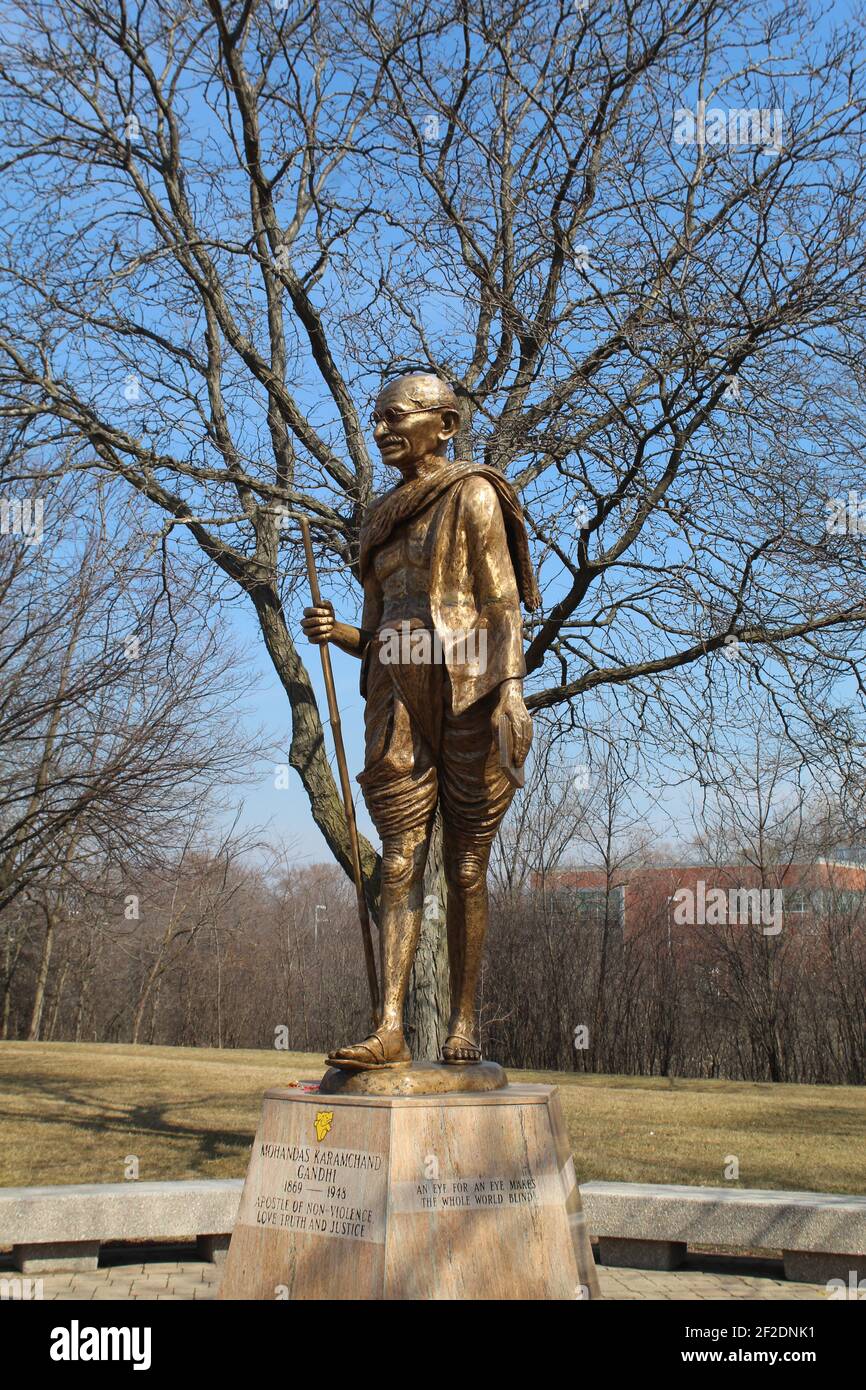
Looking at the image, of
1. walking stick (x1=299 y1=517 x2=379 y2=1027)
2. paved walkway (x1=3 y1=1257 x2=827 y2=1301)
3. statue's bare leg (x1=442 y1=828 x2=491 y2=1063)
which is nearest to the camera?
walking stick (x1=299 y1=517 x2=379 y2=1027)

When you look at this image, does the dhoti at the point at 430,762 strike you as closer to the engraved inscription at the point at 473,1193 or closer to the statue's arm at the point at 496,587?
the statue's arm at the point at 496,587

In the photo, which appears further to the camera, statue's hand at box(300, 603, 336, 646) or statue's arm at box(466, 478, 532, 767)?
statue's hand at box(300, 603, 336, 646)

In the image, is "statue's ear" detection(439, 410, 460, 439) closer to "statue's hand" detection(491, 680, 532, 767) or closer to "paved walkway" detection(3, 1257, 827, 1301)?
"statue's hand" detection(491, 680, 532, 767)

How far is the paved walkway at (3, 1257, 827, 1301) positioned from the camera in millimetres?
5867

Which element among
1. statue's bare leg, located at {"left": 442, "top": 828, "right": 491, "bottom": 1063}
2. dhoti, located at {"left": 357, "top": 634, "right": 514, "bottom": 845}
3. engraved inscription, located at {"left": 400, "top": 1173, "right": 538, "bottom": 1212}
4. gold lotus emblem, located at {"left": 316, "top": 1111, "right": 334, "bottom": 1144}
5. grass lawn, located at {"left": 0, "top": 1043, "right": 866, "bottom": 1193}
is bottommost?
grass lawn, located at {"left": 0, "top": 1043, "right": 866, "bottom": 1193}

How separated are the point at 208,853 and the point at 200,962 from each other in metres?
3.07

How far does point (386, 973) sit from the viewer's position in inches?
184

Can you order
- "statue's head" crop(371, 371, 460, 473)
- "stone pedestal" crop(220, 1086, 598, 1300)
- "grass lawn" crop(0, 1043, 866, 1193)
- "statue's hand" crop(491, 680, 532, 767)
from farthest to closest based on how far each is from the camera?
"grass lawn" crop(0, 1043, 866, 1193) < "statue's head" crop(371, 371, 460, 473) < "statue's hand" crop(491, 680, 532, 767) < "stone pedestal" crop(220, 1086, 598, 1300)

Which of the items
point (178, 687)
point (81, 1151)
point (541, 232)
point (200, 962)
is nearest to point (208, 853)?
point (200, 962)

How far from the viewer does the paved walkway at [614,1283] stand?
5.87 meters

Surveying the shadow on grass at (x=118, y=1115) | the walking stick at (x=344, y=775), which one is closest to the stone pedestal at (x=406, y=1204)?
the walking stick at (x=344, y=775)

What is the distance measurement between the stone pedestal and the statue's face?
8.06 feet

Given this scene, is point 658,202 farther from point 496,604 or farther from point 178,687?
point 178,687

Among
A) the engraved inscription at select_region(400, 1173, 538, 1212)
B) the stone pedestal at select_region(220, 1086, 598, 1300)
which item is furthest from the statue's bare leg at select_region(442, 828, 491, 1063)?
the engraved inscription at select_region(400, 1173, 538, 1212)
